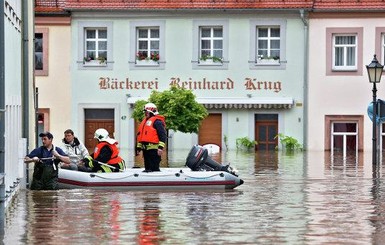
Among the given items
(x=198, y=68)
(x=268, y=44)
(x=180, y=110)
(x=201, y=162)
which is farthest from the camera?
(x=198, y=68)

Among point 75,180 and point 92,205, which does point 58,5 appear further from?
point 92,205

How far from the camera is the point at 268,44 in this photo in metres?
60.0

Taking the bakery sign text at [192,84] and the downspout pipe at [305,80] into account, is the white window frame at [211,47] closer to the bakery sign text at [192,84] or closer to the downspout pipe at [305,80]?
the bakery sign text at [192,84]

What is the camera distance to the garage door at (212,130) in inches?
2356

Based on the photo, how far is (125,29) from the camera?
60.2 m

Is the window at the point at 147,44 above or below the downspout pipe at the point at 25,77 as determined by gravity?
above

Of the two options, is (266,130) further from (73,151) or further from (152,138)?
(73,151)

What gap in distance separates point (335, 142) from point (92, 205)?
37.9 metres

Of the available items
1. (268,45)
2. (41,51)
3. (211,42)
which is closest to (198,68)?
(211,42)

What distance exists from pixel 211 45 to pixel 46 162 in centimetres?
3486

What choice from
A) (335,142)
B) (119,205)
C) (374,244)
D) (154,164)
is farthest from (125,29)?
(374,244)

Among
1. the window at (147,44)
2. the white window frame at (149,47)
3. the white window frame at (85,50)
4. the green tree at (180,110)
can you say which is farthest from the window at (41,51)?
the green tree at (180,110)

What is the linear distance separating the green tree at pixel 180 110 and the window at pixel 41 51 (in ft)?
28.5

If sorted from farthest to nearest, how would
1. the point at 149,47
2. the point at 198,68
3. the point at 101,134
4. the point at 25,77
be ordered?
1. the point at 149,47
2. the point at 198,68
3. the point at 25,77
4. the point at 101,134
